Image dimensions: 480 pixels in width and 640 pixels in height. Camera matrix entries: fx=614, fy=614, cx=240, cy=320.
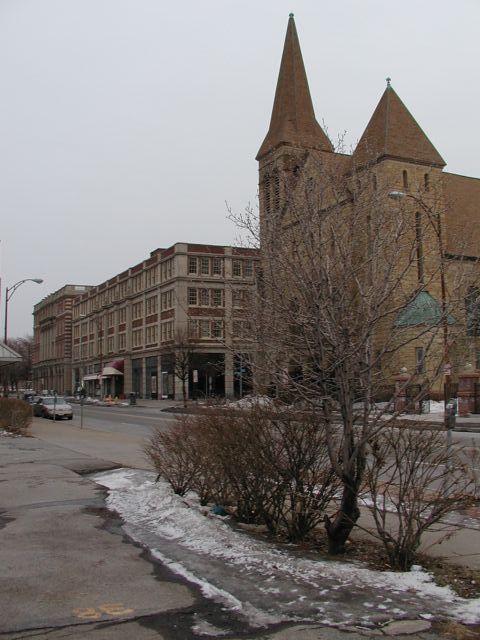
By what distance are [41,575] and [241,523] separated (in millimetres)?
2416

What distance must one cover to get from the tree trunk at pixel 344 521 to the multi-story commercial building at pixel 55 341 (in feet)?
360

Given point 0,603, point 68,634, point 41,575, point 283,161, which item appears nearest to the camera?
point 68,634

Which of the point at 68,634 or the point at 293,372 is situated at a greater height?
the point at 293,372

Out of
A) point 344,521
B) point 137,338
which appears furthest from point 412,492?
point 137,338

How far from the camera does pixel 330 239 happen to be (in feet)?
20.0

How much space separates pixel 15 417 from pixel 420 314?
19.4 m

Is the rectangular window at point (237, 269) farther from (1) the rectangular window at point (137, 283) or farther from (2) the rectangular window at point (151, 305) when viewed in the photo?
(1) the rectangular window at point (137, 283)

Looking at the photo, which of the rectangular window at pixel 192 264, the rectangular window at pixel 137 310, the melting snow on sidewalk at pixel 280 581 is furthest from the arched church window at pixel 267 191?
the rectangular window at pixel 137 310

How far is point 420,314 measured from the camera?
6512 mm

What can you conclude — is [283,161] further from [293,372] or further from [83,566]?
[83,566]

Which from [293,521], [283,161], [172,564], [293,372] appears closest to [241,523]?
[293,521]

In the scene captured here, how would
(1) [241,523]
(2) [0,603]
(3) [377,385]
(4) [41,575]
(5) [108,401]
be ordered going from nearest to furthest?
(2) [0,603] < (4) [41,575] < (3) [377,385] < (1) [241,523] < (5) [108,401]

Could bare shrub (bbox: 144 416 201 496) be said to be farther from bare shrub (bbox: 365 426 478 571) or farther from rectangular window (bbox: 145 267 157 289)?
rectangular window (bbox: 145 267 157 289)

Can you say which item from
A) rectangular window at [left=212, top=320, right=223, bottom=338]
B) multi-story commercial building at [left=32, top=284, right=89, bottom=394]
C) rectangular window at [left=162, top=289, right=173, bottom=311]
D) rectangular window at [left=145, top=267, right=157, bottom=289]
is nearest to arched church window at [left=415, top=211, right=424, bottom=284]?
rectangular window at [left=212, top=320, right=223, bottom=338]
